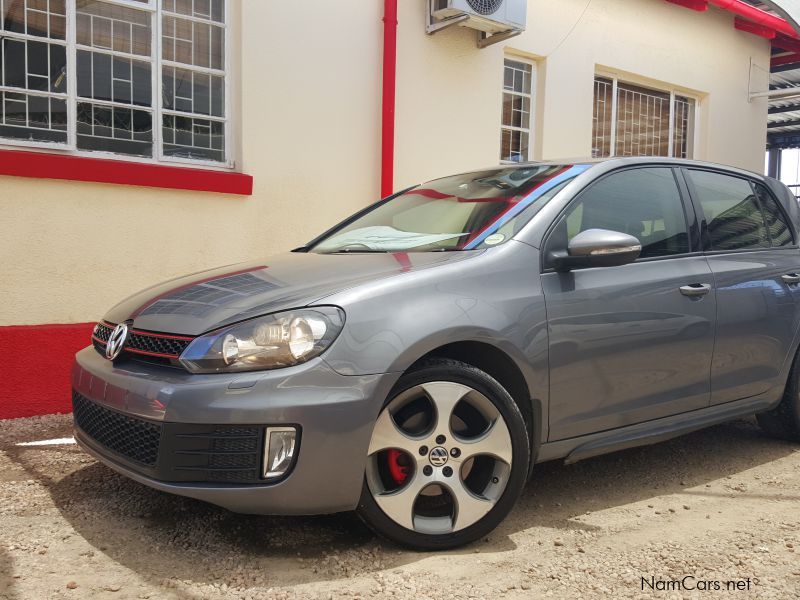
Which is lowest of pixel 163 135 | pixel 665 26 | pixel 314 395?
pixel 314 395

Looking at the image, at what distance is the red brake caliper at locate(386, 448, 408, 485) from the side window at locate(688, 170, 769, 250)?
2032 mm

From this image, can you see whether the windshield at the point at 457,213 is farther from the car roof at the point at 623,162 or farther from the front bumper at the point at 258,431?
the front bumper at the point at 258,431

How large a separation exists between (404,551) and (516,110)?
5.85m

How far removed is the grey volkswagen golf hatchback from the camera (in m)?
2.44

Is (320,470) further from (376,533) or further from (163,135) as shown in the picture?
(163,135)

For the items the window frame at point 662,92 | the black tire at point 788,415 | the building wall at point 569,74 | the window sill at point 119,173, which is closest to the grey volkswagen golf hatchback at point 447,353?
the black tire at point 788,415

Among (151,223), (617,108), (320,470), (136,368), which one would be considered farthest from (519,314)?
(617,108)

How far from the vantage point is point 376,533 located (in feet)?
8.69

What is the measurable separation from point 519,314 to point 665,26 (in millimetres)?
7199

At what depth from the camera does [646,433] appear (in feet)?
10.9

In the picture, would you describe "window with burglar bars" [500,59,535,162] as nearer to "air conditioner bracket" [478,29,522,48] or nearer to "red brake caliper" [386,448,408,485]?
"air conditioner bracket" [478,29,522,48]

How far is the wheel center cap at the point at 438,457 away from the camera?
8.73 feet

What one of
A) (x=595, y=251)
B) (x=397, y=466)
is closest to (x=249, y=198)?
(x=595, y=251)

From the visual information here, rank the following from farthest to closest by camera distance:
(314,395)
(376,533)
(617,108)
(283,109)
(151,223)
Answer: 1. (617,108)
2. (283,109)
3. (151,223)
4. (376,533)
5. (314,395)
